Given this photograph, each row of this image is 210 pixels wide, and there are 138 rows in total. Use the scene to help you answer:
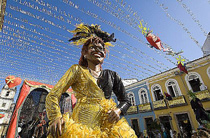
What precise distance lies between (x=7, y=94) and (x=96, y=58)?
49.1 meters

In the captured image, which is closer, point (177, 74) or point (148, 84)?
point (177, 74)

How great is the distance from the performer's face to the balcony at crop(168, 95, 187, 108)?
11872 mm

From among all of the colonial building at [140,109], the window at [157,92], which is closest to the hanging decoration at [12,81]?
the colonial building at [140,109]

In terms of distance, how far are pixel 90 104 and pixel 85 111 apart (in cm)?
9

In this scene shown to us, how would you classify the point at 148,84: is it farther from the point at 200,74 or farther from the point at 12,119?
the point at 12,119

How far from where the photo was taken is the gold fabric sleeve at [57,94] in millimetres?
885

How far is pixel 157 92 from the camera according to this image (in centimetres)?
1220

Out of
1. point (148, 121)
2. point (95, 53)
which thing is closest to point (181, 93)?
point (148, 121)

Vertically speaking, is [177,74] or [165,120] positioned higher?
[177,74]

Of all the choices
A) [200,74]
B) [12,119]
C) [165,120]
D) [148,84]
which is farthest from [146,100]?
[12,119]

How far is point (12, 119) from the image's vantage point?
6707mm

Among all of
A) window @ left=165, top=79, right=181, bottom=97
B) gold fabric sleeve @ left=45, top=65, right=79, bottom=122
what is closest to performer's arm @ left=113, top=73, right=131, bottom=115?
gold fabric sleeve @ left=45, top=65, right=79, bottom=122

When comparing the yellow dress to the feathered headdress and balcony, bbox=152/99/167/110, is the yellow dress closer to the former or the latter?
the feathered headdress

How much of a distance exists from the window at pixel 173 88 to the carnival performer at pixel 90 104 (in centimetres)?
1208
